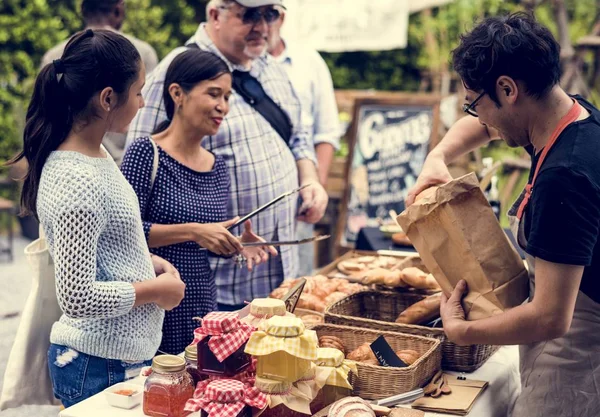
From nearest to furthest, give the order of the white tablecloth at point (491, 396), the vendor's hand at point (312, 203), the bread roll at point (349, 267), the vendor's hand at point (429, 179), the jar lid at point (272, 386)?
the jar lid at point (272, 386)
the white tablecloth at point (491, 396)
the vendor's hand at point (429, 179)
the bread roll at point (349, 267)
the vendor's hand at point (312, 203)

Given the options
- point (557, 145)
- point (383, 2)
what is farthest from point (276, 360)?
point (383, 2)

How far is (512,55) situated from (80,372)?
150cm

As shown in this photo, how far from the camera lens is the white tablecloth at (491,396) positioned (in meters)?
2.17

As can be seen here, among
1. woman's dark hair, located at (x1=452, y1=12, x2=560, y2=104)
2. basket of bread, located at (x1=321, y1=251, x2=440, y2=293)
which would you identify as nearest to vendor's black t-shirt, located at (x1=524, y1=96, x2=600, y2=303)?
woman's dark hair, located at (x1=452, y1=12, x2=560, y2=104)

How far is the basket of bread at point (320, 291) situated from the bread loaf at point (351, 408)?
77 centimetres

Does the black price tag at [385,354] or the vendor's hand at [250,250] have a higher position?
the vendor's hand at [250,250]

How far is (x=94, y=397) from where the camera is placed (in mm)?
2260

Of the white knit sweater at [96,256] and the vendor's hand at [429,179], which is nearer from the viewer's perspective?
the white knit sweater at [96,256]

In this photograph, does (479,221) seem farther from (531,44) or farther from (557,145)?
(531,44)

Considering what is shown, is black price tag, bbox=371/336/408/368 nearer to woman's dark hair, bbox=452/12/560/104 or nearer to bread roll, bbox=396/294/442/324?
bread roll, bbox=396/294/442/324

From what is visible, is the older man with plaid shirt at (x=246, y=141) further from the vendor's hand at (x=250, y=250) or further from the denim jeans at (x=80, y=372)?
the denim jeans at (x=80, y=372)

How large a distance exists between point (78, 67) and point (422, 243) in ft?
3.66

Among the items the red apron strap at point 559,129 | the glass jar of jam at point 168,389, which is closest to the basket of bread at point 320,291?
the glass jar of jam at point 168,389

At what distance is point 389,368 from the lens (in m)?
2.33
